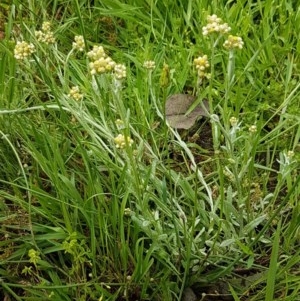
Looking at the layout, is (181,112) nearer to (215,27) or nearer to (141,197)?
(141,197)

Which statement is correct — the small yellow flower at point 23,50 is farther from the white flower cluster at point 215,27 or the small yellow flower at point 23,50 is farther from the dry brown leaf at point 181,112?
the dry brown leaf at point 181,112

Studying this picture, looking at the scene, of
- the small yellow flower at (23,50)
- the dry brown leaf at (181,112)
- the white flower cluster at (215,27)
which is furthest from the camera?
the dry brown leaf at (181,112)

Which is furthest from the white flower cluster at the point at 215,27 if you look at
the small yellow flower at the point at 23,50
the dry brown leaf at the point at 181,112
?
the dry brown leaf at the point at 181,112

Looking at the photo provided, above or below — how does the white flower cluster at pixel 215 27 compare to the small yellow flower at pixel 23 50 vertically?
above

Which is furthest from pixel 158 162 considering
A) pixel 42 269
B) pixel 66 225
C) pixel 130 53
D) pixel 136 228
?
pixel 130 53

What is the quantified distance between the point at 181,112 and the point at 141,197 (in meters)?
0.60

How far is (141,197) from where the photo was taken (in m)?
1.53

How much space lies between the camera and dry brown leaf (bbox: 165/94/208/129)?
204cm

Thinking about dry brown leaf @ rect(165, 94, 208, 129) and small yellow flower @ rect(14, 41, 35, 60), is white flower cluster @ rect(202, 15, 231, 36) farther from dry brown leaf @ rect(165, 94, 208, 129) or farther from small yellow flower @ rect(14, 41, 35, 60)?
dry brown leaf @ rect(165, 94, 208, 129)

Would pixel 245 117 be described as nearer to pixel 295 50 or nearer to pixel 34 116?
pixel 295 50

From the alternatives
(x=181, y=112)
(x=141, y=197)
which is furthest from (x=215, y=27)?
(x=181, y=112)

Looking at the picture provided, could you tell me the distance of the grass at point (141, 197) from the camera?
1559 millimetres

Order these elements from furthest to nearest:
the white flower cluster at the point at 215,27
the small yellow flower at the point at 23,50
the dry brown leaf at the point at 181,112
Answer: the dry brown leaf at the point at 181,112, the small yellow flower at the point at 23,50, the white flower cluster at the point at 215,27

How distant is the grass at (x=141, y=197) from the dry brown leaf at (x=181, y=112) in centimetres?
3
